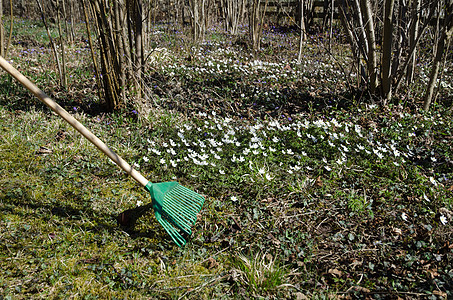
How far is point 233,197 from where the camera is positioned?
2932 millimetres

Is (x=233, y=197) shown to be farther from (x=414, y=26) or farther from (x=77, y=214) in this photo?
(x=414, y=26)

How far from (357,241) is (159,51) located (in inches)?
205

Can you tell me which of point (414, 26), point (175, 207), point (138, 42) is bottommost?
point (175, 207)

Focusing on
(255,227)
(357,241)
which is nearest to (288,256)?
(255,227)

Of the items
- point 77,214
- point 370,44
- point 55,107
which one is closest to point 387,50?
point 370,44

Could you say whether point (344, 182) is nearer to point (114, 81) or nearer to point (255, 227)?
point (255, 227)

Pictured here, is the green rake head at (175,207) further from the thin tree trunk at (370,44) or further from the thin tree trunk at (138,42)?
the thin tree trunk at (370,44)

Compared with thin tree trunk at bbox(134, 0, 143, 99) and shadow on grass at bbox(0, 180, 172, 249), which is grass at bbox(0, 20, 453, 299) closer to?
shadow on grass at bbox(0, 180, 172, 249)

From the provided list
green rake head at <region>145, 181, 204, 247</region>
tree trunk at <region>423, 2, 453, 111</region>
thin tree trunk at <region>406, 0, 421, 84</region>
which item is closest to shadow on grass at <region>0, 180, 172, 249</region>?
green rake head at <region>145, 181, 204, 247</region>

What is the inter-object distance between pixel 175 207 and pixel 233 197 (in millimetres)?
631

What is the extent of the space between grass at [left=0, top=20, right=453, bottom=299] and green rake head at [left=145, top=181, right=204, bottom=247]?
0.39ft

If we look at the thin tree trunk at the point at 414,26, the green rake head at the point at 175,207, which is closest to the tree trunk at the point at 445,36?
the thin tree trunk at the point at 414,26

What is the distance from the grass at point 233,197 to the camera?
7.19 feet

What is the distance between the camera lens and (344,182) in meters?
A: 3.27
